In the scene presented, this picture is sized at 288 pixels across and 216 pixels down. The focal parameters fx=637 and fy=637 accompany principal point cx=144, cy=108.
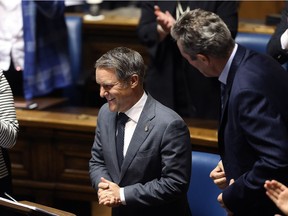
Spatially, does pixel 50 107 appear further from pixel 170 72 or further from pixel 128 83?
pixel 128 83

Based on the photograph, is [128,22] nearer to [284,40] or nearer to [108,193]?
[284,40]

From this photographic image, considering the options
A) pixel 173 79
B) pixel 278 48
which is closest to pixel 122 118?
pixel 278 48

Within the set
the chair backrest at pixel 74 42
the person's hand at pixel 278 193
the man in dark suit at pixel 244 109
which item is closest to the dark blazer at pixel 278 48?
the man in dark suit at pixel 244 109

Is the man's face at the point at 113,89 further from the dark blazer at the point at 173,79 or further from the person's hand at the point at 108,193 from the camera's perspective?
the dark blazer at the point at 173,79

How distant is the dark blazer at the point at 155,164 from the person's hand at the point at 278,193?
1.30 ft

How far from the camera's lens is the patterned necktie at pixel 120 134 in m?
2.47

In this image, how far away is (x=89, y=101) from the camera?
5012 mm

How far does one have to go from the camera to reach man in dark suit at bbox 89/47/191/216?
2.36m

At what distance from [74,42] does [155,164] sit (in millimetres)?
2469

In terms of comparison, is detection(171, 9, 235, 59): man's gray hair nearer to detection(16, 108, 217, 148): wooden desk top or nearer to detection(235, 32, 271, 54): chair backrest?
detection(16, 108, 217, 148): wooden desk top

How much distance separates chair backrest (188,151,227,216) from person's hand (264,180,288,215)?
627 millimetres

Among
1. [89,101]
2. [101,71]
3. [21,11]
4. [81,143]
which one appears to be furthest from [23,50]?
[101,71]

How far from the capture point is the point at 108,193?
2.38 metres

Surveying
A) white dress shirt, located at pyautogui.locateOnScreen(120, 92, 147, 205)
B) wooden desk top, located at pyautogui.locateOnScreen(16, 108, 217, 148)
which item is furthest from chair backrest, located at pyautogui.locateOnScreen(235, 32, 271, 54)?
white dress shirt, located at pyautogui.locateOnScreen(120, 92, 147, 205)
